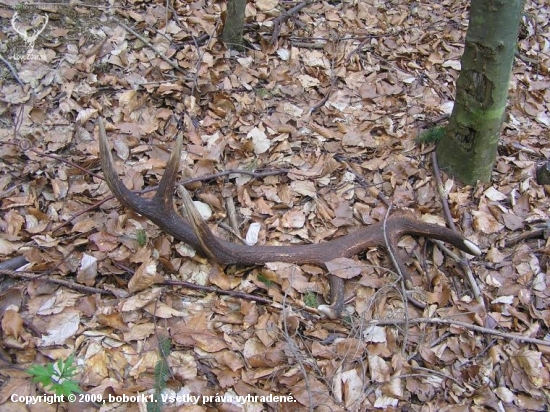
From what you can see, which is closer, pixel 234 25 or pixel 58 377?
pixel 58 377

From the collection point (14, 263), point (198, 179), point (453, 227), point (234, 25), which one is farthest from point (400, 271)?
point (234, 25)

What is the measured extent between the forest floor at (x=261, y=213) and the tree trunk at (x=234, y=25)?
0.12 metres

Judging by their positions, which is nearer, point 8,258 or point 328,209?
point 8,258

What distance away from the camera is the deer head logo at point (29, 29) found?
152 inches

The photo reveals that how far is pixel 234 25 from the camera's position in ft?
13.7

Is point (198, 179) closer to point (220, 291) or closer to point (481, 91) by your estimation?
A: point (220, 291)

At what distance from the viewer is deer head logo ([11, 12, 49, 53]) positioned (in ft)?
12.6

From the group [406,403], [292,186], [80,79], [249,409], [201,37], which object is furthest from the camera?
[201,37]

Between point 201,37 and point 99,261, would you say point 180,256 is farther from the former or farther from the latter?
point 201,37

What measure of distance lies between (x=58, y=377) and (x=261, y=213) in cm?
163

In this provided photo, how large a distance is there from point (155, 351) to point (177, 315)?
0.25 metres

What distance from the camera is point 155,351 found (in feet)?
8.29

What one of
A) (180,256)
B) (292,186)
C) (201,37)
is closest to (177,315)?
(180,256)

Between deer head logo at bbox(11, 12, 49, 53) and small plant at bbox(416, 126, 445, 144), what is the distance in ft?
11.0
